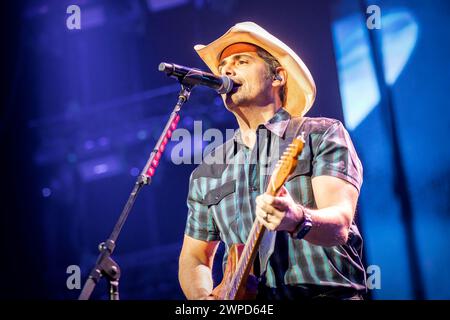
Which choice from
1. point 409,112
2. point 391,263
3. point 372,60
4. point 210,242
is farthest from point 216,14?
point 391,263

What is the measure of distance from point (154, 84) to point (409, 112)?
5.51ft

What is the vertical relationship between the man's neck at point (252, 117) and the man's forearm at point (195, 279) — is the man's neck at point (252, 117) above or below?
above

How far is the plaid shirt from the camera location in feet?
7.47

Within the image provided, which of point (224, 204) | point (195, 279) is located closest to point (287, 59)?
point (224, 204)

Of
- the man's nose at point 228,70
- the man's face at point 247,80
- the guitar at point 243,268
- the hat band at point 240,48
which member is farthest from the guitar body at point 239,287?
the hat band at point 240,48

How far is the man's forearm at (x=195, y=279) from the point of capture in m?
2.59

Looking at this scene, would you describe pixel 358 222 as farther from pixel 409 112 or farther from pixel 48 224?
pixel 48 224

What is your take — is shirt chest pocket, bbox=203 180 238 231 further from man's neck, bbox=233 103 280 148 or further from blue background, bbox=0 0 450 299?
blue background, bbox=0 0 450 299

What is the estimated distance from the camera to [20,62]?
3.95 m

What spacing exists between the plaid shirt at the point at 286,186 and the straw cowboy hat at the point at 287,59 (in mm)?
197

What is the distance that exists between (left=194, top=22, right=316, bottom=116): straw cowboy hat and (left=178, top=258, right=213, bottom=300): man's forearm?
933mm

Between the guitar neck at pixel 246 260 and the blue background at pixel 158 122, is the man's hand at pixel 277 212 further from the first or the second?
the blue background at pixel 158 122
